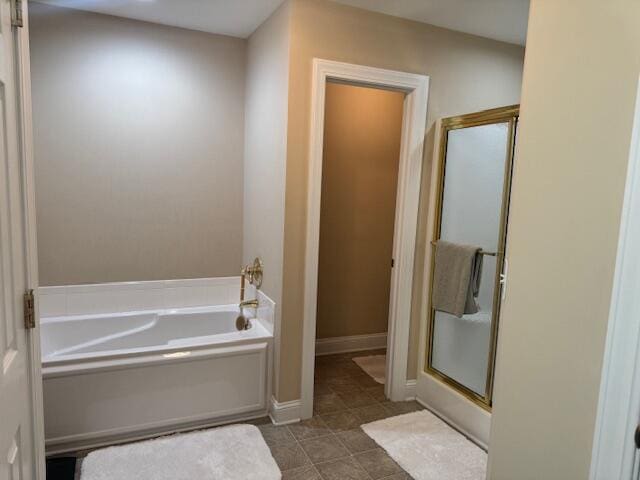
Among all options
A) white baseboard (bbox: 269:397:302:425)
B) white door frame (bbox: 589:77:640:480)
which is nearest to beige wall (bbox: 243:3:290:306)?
white baseboard (bbox: 269:397:302:425)

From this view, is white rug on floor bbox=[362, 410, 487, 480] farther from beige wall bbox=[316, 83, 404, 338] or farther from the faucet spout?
beige wall bbox=[316, 83, 404, 338]

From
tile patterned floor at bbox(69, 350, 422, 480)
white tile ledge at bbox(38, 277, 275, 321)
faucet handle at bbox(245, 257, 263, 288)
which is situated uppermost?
faucet handle at bbox(245, 257, 263, 288)

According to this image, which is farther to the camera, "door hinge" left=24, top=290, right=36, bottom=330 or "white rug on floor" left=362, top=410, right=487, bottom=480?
"white rug on floor" left=362, top=410, right=487, bottom=480

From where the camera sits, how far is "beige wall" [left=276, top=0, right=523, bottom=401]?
8.18ft

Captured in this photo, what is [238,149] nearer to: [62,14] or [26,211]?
[62,14]

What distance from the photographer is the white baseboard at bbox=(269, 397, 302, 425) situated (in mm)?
2691

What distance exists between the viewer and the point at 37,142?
2.82 m

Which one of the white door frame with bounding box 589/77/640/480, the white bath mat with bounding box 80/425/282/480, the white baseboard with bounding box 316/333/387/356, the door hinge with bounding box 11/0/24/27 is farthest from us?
the white baseboard with bounding box 316/333/387/356

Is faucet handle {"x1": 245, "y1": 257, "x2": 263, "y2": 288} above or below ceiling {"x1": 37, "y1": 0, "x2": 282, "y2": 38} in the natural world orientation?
below

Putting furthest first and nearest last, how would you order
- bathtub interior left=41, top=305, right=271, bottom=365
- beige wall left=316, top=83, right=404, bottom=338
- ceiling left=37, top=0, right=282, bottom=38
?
beige wall left=316, top=83, right=404, bottom=338 → bathtub interior left=41, top=305, right=271, bottom=365 → ceiling left=37, top=0, right=282, bottom=38

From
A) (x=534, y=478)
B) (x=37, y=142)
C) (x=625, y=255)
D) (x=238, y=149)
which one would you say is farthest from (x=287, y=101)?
(x=534, y=478)

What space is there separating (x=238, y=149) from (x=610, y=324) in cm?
277

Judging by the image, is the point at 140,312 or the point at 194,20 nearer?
the point at 194,20

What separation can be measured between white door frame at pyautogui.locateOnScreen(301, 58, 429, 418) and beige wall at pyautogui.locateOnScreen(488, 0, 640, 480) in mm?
1363
